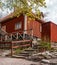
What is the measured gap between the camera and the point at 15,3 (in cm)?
2164

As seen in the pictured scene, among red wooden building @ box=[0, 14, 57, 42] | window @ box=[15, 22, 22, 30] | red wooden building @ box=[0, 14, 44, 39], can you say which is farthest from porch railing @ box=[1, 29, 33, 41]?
window @ box=[15, 22, 22, 30]

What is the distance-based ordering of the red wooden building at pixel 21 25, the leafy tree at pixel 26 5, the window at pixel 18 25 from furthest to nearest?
1. the window at pixel 18 25
2. the red wooden building at pixel 21 25
3. the leafy tree at pixel 26 5

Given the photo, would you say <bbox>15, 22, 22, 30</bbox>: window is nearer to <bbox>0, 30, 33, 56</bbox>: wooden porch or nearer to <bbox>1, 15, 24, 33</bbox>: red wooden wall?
<bbox>1, 15, 24, 33</bbox>: red wooden wall

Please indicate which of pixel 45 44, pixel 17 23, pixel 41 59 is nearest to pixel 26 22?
pixel 17 23

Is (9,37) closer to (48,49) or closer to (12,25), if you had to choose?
(48,49)

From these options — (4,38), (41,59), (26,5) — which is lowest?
(41,59)

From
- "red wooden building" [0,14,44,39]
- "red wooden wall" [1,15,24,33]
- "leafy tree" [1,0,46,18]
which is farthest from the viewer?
"red wooden wall" [1,15,24,33]

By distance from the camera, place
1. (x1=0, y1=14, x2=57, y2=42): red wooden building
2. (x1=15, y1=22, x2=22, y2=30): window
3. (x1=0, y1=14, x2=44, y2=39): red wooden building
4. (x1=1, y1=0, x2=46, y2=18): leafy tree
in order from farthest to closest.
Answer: (x1=15, y1=22, x2=22, y2=30): window, (x1=0, y1=14, x2=44, y2=39): red wooden building, (x1=0, y1=14, x2=57, y2=42): red wooden building, (x1=1, y1=0, x2=46, y2=18): leafy tree

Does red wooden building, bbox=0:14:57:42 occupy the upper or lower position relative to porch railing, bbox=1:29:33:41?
upper

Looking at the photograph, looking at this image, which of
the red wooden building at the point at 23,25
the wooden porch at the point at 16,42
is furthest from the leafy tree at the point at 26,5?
the red wooden building at the point at 23,25

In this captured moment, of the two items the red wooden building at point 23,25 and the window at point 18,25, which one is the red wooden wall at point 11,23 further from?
the window at point 18,25

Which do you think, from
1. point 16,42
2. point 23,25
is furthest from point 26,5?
point 23,25

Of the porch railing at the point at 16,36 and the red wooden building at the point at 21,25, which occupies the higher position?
the red wooden building at the point at 21,25

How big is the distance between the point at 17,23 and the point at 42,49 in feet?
63.3
